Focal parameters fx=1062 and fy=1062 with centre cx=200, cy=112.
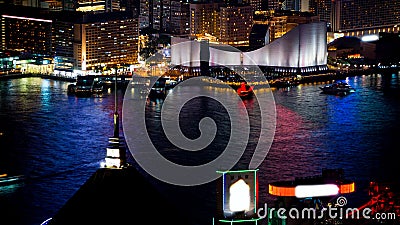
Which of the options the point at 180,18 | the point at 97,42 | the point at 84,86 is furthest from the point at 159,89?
the point at 180,18

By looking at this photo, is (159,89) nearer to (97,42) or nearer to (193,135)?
(97,42)

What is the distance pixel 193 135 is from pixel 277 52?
6.76 metres

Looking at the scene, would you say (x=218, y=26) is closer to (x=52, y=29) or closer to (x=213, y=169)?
(x=52, y=29)

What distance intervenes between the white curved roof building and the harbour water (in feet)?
6.90

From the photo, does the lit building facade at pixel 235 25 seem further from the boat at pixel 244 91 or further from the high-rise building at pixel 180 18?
the boat at pixel 244 91

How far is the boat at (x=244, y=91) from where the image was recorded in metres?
12.0

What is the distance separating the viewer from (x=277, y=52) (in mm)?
15188

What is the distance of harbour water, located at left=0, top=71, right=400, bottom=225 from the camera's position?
5902mm

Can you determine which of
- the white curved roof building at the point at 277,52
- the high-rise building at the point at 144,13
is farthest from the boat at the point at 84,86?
the high-rise building at the point at 144,13

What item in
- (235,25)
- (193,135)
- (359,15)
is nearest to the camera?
(193,135)

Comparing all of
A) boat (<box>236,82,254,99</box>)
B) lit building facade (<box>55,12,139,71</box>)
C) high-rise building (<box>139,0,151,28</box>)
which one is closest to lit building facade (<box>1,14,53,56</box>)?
lit building facade (<box>55,12,139,71</box>)

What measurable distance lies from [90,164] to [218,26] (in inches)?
396

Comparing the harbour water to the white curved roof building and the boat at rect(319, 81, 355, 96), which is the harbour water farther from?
the white curved roof building

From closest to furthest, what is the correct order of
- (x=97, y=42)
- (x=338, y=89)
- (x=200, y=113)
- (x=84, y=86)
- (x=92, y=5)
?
1. (x=200, y=113)
2. (x=338, y=89)
3. (x=84, y=86)
4. (x=97, y=42)
5. (x=92, y=5)
